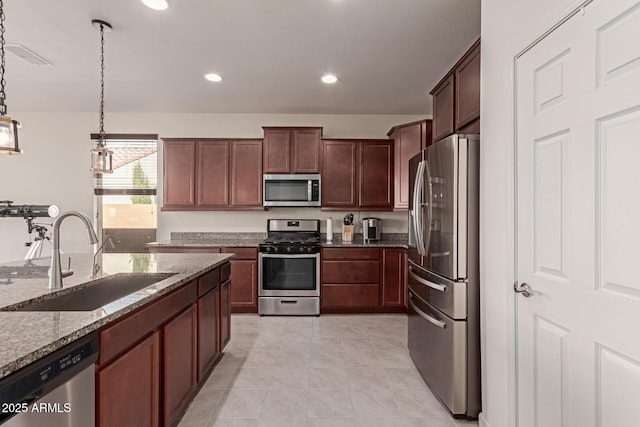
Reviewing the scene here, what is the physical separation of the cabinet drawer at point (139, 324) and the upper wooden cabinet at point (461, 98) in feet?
7.42

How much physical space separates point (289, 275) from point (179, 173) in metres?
2.05

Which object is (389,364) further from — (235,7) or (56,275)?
(235,7)

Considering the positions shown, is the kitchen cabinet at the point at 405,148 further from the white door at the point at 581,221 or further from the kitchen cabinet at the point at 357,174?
the white door at the point at 581,221

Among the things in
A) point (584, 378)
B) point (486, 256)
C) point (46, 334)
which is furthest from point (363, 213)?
point (46, 334)

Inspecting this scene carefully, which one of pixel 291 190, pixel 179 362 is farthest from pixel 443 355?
pixel 291 190

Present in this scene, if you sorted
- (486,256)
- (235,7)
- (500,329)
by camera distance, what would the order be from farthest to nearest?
1. (235,7)
2. (486,256)
3. (500,329)

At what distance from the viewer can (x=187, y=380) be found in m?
1.92

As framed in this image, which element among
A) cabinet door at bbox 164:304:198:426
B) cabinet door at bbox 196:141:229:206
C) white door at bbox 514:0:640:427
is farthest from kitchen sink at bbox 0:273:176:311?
cabinet door at bbox 196:141:229:206

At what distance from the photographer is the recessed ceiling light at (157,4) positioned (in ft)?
6.74

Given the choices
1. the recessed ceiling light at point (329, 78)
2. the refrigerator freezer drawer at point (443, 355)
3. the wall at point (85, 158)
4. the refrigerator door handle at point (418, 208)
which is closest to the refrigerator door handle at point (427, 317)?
the refrigerator freezer drawer at point (443, 355)

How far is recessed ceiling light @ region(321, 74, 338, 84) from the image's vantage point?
3.19 metres

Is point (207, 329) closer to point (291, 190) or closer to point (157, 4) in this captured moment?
point (291, 190)

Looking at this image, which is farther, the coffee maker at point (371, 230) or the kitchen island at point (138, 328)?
the coffee maker at point (371, 230)

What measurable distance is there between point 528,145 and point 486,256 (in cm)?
67
